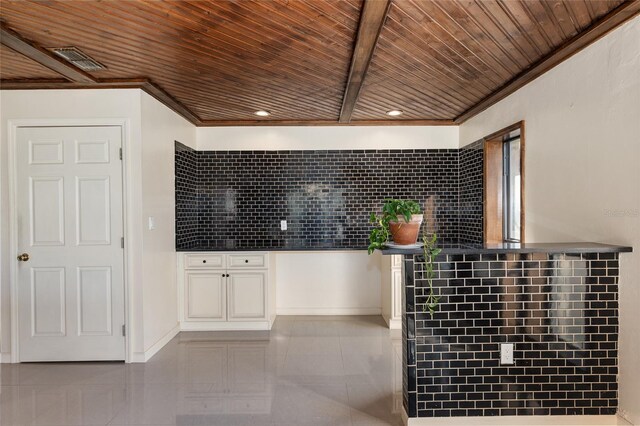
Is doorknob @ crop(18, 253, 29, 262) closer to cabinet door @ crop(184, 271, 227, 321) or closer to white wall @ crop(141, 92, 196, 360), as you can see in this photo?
white wall @ crop(141, 92, 196, 360)

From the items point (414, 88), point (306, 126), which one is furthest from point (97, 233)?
point (414, 88)

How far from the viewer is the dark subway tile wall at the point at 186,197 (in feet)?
14.6

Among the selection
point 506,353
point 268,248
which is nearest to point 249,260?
point 268,248

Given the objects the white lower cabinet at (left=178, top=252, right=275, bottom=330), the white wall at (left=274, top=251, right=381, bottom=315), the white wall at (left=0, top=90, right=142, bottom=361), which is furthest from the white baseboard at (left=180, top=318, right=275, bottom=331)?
the white wall at (left=0, top=90, right=142, bottom=361)

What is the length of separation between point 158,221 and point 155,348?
1109 mm

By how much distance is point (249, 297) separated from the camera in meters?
4.40

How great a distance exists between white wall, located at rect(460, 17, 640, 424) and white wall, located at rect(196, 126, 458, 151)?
1.74 meters

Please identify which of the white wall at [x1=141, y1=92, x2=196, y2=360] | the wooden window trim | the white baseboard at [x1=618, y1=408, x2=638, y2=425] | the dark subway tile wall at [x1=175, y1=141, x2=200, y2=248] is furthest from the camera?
the dark subway tile wall at [x1=175, y1=141, x2=200, y2=248]

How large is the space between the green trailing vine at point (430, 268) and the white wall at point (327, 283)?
8.94 ft

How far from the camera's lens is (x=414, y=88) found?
3684 millimetres

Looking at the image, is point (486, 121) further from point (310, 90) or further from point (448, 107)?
point (310, 90)

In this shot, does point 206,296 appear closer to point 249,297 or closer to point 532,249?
point 249,297

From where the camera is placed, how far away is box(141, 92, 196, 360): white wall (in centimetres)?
359

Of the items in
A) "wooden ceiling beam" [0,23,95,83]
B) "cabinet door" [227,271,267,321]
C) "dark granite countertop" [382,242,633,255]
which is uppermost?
"wooden ceiling beam" [0,23,95,83]
